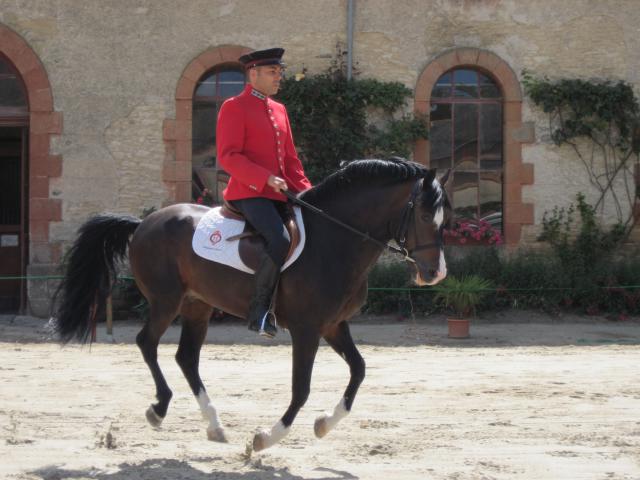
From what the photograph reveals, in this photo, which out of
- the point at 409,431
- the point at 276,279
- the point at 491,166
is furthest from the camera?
the point at 491,166

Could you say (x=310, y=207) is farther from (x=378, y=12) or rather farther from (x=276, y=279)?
(x=378, y=12)

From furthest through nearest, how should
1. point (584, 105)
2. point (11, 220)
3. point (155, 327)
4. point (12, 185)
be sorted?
point (12, 185) < point (11, 220) < point (584, 105) < point (155, 327)

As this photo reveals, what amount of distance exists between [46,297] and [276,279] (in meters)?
9.38

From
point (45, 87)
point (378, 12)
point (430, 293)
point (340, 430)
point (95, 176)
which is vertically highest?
point (378, 12)

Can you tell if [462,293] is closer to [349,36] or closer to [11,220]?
[349,36]

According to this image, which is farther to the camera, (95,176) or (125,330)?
(95,176)

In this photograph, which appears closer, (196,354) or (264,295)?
(264,295)

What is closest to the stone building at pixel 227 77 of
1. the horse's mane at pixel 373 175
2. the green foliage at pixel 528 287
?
the green foliage at pixel 528 287

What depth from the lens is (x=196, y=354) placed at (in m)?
6.86

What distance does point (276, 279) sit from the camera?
240 inches

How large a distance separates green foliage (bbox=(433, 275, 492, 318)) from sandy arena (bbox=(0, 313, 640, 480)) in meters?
0.88

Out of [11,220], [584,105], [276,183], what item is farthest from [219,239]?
[11,220]

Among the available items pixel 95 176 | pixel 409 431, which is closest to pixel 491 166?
pixel 95 176

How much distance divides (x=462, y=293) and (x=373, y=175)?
7.45 meters
